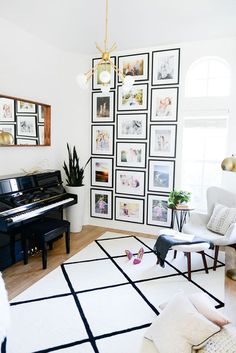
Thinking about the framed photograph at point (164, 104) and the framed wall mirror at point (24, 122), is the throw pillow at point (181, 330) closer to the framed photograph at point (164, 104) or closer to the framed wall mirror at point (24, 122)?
the framed wall mirror at point (24, 122)

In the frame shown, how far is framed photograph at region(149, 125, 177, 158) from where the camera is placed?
423 centimetres

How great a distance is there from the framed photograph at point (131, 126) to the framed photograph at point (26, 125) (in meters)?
1.40

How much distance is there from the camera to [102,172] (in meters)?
4.79

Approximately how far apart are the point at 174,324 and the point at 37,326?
139 centimetres

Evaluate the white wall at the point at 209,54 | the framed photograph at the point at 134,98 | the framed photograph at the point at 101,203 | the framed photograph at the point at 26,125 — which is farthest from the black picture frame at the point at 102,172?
the framed photograph at the point at 26,125

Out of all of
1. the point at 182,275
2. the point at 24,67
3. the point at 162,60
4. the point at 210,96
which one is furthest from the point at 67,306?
the point at 162,60

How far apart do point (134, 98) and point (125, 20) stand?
1268 mm

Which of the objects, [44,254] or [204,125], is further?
[204,125]

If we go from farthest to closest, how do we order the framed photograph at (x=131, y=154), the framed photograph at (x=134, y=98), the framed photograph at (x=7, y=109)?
1. the framed photograph at (x=131, y=154)
2. the framed photograph at (x=134, y=98)
3. the framed photograph at (x=7, y=109)

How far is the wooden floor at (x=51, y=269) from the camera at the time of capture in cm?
271

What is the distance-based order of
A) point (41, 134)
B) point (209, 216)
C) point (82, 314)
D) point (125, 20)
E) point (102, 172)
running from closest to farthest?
point (82, 314), point (125, 20), point (209, 216), point (41, 134), point (102, 172)

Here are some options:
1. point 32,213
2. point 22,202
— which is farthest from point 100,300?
point 22,202

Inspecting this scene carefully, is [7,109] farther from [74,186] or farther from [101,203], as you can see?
[101,203]

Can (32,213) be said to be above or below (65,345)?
above
